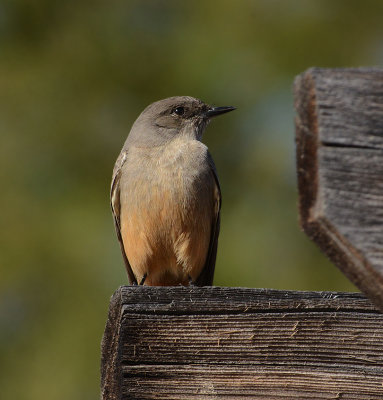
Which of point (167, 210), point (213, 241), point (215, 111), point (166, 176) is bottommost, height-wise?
point (213, 241)

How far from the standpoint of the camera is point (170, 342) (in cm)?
321

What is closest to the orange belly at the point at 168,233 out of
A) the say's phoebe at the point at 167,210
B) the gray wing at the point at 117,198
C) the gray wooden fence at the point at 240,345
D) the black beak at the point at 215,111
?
the say's phoebe at the point at 167,210

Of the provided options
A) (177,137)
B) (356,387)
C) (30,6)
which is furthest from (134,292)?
(30,6)

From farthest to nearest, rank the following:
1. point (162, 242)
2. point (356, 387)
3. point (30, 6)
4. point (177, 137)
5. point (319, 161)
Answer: point (30, 6) → point (177, 137) → point (162, 242) → point (356, 387) → point (319, 161)

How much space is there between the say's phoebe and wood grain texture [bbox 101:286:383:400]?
123 inches

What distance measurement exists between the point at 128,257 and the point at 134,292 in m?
3.66

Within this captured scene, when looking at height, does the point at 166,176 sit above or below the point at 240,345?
below

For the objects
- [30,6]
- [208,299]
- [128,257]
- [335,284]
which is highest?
[30,6]

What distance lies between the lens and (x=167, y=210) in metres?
6.33

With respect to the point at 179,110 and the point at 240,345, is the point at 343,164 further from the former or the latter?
the point at 179,110

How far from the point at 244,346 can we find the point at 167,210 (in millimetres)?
3166

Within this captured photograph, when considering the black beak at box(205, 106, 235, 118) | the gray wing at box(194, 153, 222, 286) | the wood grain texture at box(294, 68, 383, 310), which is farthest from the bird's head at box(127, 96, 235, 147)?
the wood grain texture at box(294, 68, 383, 310)

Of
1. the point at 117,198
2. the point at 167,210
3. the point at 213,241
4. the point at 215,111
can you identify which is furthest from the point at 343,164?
the point at 215,111

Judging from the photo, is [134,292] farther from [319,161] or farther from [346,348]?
[319,161]
